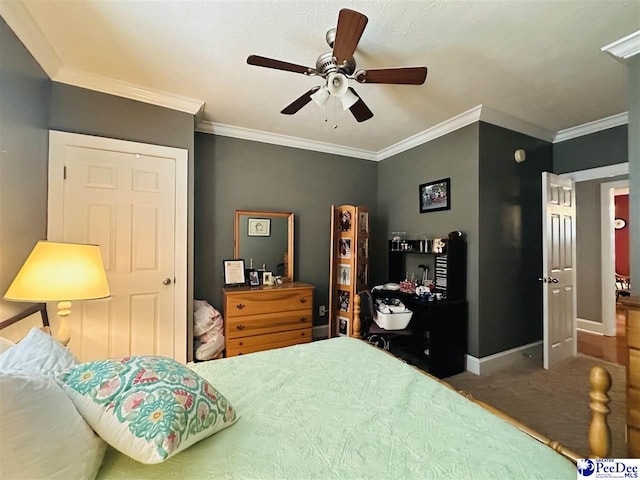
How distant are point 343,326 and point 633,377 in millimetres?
2401

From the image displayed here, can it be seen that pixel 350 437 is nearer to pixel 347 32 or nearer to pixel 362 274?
pixel 347 32

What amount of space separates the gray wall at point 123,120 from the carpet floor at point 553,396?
277 centimetres

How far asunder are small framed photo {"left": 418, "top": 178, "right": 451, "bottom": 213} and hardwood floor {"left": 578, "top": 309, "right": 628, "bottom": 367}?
2.18m

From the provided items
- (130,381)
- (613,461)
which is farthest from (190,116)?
(613,461)

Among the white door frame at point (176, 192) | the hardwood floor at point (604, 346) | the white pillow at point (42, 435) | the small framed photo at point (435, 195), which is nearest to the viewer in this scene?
the white pillow at point (42, 435)

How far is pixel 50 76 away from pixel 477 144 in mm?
3675

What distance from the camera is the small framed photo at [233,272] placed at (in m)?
3.18

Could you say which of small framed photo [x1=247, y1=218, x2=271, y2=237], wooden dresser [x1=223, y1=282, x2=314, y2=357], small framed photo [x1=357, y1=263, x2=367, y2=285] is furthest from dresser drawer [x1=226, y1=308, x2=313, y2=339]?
small framed photo [x1=247, y1=218, x2=271, y2=237]

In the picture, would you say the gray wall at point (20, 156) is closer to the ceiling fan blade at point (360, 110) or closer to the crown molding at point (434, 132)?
the ceiling fan blade at point (360, 110)

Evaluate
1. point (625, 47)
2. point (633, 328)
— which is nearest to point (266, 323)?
point (633, 328)

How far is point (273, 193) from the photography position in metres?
3.53

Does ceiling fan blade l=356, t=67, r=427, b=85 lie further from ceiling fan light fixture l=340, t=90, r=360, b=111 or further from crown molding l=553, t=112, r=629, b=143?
crown molding l=553, t=112, r=629, b=143

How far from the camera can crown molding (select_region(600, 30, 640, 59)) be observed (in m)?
1.76

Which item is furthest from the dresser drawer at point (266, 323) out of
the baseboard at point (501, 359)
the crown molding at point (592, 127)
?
the crown molding at point (592, 127)
